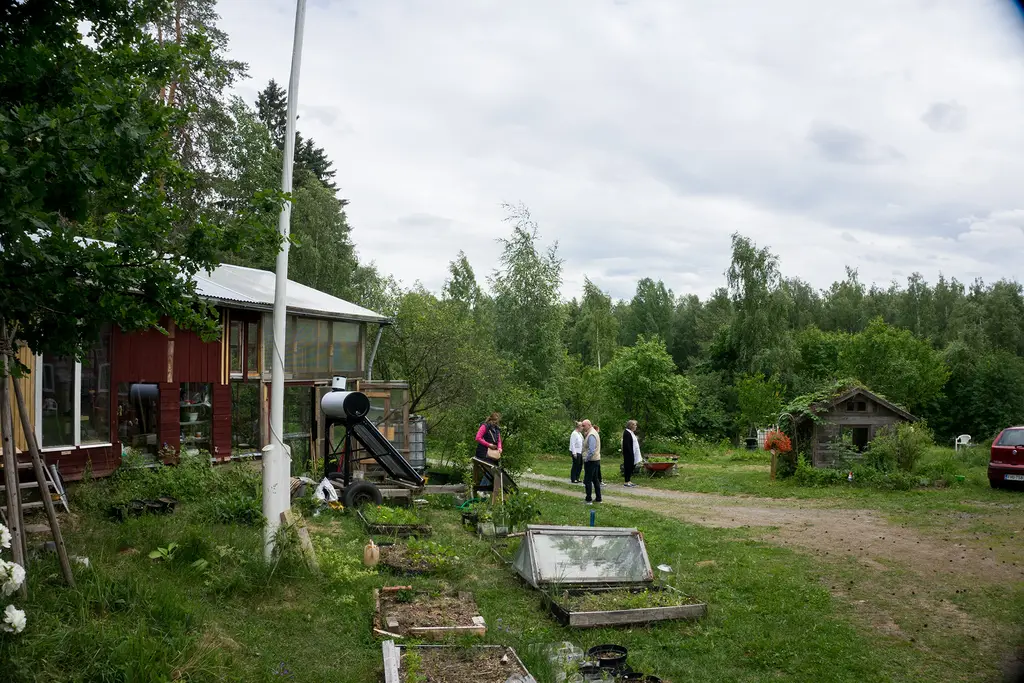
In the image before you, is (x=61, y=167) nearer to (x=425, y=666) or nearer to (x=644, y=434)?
(x=425, y=666)

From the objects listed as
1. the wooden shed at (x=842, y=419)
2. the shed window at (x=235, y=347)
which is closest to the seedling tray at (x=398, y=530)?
the shed window at (x=235, y=347)

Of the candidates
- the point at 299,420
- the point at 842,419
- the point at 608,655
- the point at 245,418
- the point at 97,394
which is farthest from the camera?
the point at 842,419

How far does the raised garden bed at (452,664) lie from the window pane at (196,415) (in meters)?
9.65

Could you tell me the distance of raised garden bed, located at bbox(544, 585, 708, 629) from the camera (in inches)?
317

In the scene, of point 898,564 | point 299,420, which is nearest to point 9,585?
point 898,564

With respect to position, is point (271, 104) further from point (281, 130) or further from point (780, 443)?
point (780, 443)

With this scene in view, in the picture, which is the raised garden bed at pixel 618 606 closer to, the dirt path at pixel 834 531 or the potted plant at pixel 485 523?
the potted plant at pixel 485 523

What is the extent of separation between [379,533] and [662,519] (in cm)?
594

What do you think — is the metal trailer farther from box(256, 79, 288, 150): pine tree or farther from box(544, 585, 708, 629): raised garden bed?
box(256, 79, 288, 150): pine tree

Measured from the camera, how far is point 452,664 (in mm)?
6531

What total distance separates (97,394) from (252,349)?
A: 4.40m

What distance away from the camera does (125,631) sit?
5.78 m

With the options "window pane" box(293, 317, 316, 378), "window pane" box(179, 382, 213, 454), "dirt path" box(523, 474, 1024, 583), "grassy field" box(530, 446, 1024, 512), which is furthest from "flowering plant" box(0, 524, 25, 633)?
"grassy field" box(530, 446, 1024, 512)

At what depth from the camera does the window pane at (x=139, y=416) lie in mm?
13797
